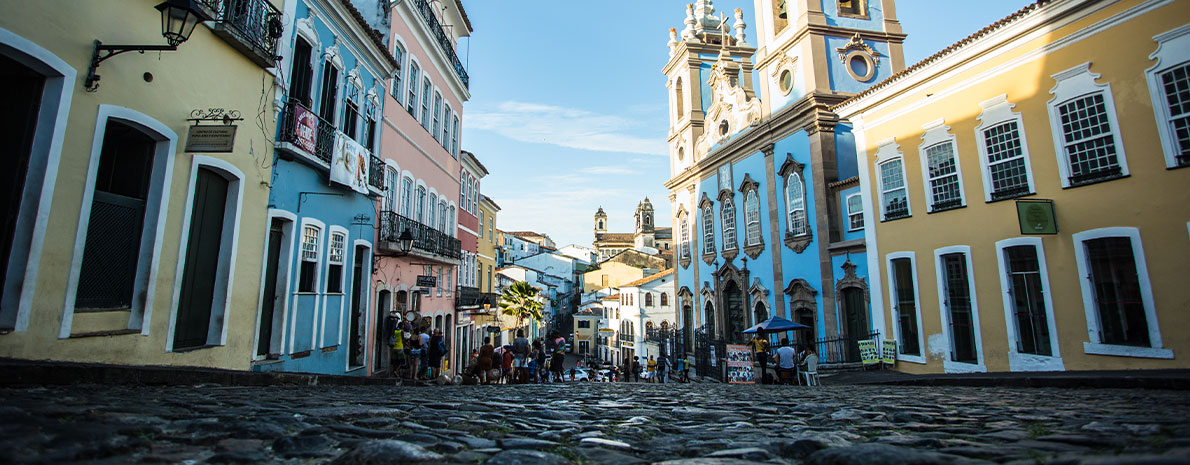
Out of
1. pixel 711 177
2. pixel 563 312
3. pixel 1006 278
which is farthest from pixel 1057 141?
pixel 563 312

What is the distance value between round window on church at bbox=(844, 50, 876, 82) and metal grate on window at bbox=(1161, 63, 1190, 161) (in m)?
11.7

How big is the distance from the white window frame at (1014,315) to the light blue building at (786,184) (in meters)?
3.56

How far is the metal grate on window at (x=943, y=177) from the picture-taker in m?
13.5

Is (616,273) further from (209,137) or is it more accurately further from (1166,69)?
(209,137)

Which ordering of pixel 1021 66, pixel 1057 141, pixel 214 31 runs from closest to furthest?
pixel 214 31
pixel 1057 141
pixel 1021 66

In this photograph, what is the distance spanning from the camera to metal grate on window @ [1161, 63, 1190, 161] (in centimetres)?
944

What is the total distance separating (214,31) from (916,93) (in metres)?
15.1

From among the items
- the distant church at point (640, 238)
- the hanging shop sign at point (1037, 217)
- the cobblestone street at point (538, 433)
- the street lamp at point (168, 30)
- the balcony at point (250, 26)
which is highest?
the distant church at point (640, 238)

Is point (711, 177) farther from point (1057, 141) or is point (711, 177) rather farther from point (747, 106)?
point (1057, 141)

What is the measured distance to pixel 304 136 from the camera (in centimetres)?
989

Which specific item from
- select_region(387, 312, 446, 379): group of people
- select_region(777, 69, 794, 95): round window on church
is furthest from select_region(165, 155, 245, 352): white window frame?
select_region(777, 69, 794, 95): round window on church

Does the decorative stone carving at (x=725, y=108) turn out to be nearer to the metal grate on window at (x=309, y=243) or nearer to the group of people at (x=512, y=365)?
the group of people at (x=512, y=365)

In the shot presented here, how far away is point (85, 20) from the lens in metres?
5.69

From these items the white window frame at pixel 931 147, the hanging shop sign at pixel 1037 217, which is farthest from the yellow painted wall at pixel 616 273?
the hanging shop sign at pixel 1037 217
